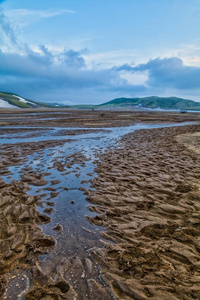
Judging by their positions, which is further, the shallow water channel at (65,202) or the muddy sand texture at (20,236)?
the shallow water channel at (65,202)

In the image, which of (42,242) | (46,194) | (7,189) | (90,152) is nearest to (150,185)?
(46,194)

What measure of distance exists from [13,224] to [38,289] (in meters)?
2.13

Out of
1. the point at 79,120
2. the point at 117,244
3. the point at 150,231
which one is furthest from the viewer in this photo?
the point at 79,120

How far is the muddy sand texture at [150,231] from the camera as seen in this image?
284 centimetres

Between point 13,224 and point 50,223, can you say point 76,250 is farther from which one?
point 13,224

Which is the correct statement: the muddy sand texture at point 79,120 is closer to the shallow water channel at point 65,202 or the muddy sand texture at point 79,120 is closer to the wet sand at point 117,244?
the shallow water channel at point 65,202

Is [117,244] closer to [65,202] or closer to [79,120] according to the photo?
[65,202]

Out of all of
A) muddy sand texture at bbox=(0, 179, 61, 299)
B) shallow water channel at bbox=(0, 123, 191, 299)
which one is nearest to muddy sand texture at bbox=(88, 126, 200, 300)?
shallow water channel at bbox=(0, 123, 191, 299)

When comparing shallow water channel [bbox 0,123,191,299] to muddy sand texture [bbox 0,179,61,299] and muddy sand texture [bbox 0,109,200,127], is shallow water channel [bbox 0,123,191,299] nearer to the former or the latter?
muddy sand texture [bbox 0,179,61,299]

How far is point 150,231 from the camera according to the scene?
420cm

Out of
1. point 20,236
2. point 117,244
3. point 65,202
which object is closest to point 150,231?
point 117,244

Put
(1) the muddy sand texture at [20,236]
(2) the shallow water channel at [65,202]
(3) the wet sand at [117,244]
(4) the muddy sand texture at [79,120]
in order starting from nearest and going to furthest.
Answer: (3) the wet sand at [117,244] < (1) the muddy sand texture at [20,236] < (2) the shallow water channel at [65,202] < (4) the muddy sand texture at [79,120]

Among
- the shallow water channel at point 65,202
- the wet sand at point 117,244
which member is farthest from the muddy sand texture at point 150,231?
the shallow water channel at point 65,202

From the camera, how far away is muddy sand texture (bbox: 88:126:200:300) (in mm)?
2842
